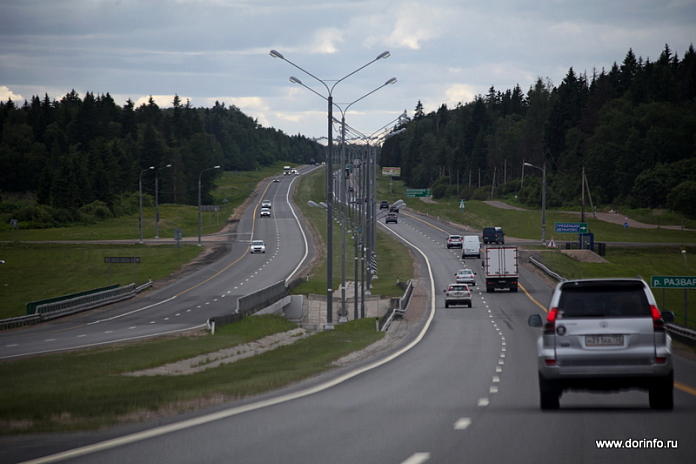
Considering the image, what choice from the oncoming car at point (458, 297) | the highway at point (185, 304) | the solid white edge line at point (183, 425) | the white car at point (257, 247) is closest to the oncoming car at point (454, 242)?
the highway at point (185, 304)

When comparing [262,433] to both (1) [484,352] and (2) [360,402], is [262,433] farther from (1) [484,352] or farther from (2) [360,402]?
(1) [484,352]

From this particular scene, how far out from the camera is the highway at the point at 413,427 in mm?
8141

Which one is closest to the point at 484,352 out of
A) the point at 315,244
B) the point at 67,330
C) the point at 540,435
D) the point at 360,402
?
the point at 360,402

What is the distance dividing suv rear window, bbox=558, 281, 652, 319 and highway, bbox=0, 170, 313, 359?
22846mm

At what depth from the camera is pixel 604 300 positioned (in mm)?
10891

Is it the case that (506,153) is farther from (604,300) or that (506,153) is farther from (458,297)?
(604,300)

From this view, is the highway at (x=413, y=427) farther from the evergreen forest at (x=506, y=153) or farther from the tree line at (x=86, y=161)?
the tree line at (x=86, y=161)

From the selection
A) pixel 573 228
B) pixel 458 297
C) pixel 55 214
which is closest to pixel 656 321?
pixel 458 297


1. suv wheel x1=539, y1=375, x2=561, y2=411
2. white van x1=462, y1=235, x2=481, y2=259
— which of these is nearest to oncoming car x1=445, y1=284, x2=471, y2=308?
white van x1=462, y1=235, x2=481, y2=259

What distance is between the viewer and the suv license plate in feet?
35.0

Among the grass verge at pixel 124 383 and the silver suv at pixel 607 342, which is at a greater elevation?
the silver suv at pixel 607 342

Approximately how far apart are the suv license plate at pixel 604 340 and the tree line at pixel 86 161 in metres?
114

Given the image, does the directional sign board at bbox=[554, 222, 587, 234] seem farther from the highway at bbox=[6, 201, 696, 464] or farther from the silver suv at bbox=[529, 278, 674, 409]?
the silver suv at bbox=[529, 278, 674, 409]

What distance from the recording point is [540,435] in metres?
9.17
